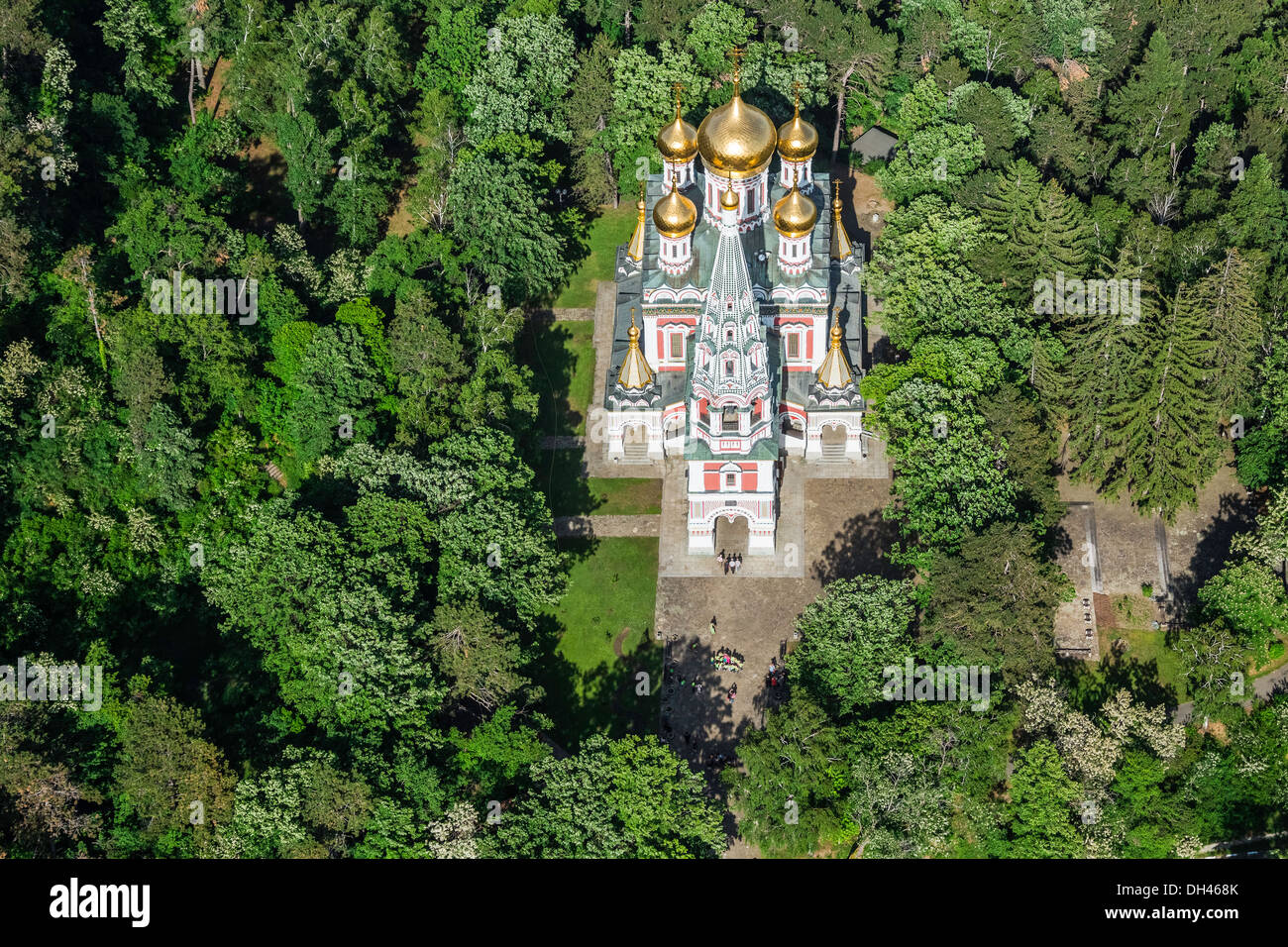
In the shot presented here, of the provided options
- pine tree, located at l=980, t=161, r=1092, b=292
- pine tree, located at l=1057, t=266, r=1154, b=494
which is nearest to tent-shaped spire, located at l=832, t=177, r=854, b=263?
pine tree, located at l=980, t=161, r=1092, b=292

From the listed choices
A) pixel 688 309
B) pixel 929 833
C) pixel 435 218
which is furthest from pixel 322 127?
pixel 929 833

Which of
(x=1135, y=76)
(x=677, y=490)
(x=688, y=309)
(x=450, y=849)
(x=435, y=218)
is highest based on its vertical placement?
(x=1135, y=76)

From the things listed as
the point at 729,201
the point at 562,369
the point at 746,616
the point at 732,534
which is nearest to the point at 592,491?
the point at 732,534

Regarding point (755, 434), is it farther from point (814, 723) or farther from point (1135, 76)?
point (1135, 76)

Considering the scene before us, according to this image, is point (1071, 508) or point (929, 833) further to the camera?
point (1071, 508)

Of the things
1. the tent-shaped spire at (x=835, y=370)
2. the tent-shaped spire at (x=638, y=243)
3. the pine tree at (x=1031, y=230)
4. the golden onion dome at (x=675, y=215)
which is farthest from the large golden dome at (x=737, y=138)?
the pine tree at (x=1031, y=230)

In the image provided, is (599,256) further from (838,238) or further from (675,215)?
(838,238)
